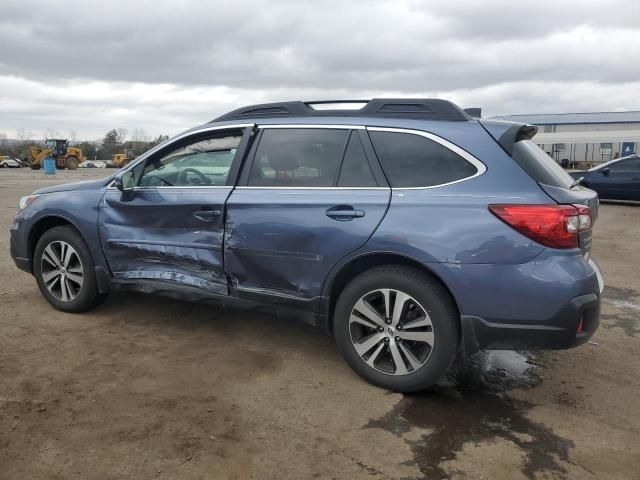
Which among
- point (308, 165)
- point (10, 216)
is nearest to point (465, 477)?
point (308, 165)

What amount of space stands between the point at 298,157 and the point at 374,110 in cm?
61

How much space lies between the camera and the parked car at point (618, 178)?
568 inches

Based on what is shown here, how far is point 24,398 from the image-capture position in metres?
3.25

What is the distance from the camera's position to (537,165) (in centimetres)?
330

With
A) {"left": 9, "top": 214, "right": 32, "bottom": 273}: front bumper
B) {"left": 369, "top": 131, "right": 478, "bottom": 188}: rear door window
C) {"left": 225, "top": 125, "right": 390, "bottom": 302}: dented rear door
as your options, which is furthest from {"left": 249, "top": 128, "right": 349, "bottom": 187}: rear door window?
{"left": 9, "top": 214, "right": 32, "bottom": 273}: front bumper

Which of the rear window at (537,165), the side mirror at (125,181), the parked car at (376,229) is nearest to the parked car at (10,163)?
the side mirror at (125,181)

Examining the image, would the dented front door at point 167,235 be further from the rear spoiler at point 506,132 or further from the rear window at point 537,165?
the rear window at point 537,165

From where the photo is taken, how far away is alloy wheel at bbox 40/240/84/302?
4672 millimetres

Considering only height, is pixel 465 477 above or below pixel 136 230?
below

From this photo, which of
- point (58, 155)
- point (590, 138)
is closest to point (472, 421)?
point (58, 155)

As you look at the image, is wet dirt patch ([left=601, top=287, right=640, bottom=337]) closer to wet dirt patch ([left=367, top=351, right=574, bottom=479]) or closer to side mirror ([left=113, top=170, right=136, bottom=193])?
wet dirt patch ([left=367, top=351, right=574, bottom=479])

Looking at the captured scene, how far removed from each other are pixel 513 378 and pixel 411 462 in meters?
1.36

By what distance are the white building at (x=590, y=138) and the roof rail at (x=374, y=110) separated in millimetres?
56076

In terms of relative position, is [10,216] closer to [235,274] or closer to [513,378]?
[235,274]
